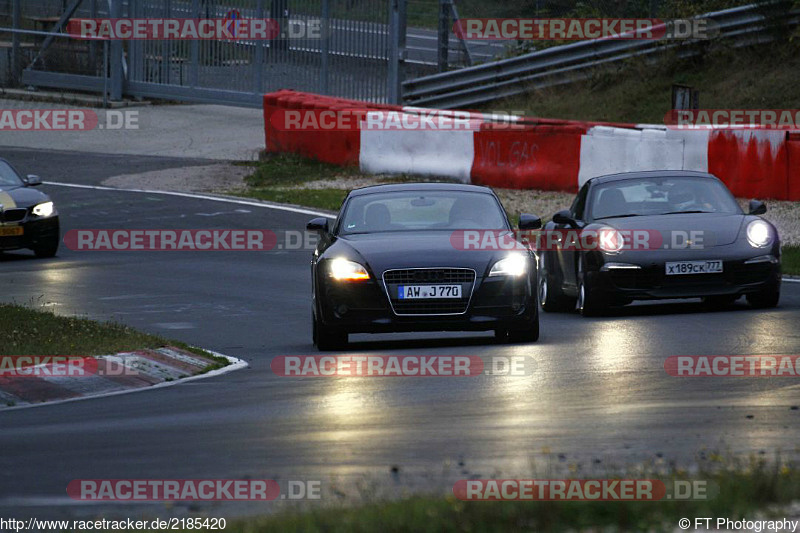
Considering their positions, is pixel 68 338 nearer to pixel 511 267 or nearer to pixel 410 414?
pixel 511 267

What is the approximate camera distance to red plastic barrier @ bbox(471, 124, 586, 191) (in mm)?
25312

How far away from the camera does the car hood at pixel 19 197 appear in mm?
21547

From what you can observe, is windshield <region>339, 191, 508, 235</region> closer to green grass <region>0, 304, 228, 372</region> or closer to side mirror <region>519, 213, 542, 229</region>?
side mirror <region>519, 213, 542, 229</region>

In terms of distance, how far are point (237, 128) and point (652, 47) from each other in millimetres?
10176

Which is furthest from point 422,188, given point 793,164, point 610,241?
point 793,164

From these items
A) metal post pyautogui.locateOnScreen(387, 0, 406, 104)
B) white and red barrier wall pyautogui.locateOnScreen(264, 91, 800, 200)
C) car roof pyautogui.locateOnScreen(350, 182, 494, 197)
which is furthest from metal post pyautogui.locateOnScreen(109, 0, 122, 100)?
car roof pyautogui.locateOnScreen(350, 182, 494, 197)

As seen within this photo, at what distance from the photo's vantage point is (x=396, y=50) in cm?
3491

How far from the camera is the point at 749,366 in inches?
425

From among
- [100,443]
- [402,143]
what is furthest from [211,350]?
[402,143]

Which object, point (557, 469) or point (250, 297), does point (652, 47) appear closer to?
point (250, 297)

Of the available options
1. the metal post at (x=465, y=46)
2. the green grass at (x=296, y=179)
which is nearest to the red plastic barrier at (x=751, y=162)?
the green grass at (x=296, y=179)

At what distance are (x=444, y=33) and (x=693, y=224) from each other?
2102cm

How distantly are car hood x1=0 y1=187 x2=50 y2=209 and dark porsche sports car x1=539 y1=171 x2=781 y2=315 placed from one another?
8791mm

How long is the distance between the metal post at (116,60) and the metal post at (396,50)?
814 cm
